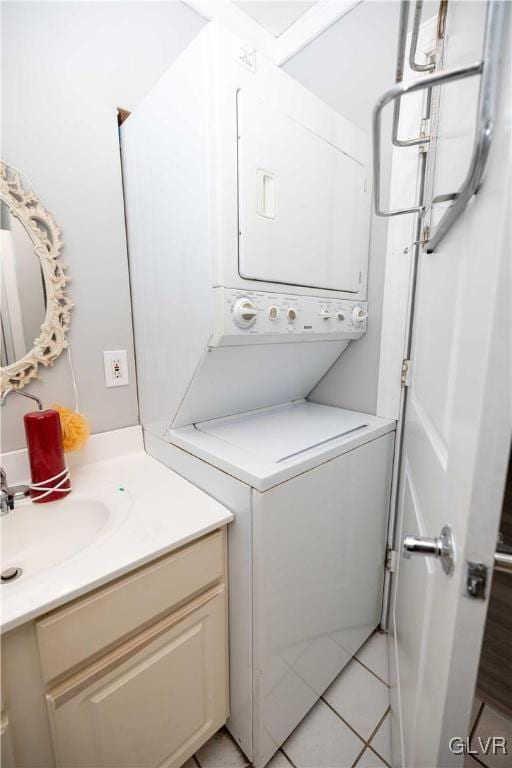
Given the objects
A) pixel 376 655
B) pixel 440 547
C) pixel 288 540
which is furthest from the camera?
pixel 376 655

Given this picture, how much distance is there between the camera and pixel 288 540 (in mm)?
1226

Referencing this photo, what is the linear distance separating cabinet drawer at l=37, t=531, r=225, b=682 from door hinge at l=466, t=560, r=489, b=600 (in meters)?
0.84

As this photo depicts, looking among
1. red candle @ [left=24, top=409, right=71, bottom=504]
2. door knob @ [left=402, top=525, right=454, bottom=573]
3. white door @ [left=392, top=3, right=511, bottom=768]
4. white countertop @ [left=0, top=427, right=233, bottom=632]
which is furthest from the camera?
red candle @ [left=24, top=409, right=71, bottom=504]

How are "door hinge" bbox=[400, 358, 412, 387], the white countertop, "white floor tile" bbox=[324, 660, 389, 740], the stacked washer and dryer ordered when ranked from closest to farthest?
1. the white countertop
2. the stacked washer and dryer
3. "white floor tile" bbox=[324, 660, 389, 740]
4. "door hinge" bbox=[400, 358, 412, 387]

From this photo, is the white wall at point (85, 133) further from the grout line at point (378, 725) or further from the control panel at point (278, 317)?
the grout line at point (378, 725)

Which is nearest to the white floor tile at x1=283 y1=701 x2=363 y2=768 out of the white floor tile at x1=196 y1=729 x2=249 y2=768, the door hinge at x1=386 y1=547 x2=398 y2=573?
the white floor tile at x1=196 y1=729 x2=249 y2=768

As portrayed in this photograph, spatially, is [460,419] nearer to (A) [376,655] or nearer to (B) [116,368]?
(B) [116,368]

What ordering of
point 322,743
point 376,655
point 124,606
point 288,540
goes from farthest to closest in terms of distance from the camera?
point 376,655 < point 322,743 < point 288,540 < point 124,606

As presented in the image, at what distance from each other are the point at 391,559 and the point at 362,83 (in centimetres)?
254

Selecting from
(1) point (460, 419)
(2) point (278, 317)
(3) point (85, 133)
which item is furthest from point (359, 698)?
(3) point (85, 133)

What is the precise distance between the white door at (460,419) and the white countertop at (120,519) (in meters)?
0.69

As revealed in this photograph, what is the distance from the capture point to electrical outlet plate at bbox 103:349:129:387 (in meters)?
1.67

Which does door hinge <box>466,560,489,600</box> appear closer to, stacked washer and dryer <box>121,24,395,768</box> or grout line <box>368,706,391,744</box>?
stacked washer and dryer <box>121,24,395,768</box>

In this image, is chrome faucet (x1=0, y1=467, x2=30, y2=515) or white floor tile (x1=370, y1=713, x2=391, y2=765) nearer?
chrome faucet (x1=0, y1=467, x2=30, y2=515)
